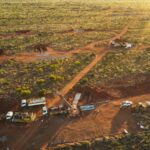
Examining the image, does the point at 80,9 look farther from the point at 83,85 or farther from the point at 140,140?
the point at 140,140

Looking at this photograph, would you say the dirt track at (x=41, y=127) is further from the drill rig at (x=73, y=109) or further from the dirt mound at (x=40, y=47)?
the dirt mound at (x=40, y=47)

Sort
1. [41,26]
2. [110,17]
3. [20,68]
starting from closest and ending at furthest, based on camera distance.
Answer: [20,68] < [41,26] < [110,17]

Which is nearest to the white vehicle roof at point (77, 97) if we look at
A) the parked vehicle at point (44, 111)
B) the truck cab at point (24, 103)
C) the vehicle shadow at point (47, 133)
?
the vehicle shadow at point (47, 133)

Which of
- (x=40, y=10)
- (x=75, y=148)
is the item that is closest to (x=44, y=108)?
(x=75, y=148)

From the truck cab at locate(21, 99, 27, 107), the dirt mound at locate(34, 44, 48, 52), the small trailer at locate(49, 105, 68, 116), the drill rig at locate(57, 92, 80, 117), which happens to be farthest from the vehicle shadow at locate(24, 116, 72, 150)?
the dirt mound at locate(34, 44, 48, 52)

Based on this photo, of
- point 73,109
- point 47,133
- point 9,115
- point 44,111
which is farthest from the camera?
point 73,109

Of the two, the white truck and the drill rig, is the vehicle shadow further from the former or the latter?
the white truck

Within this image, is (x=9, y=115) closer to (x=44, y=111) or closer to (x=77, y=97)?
(x=44, y=111)

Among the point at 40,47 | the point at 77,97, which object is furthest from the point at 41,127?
the point at 40,47
